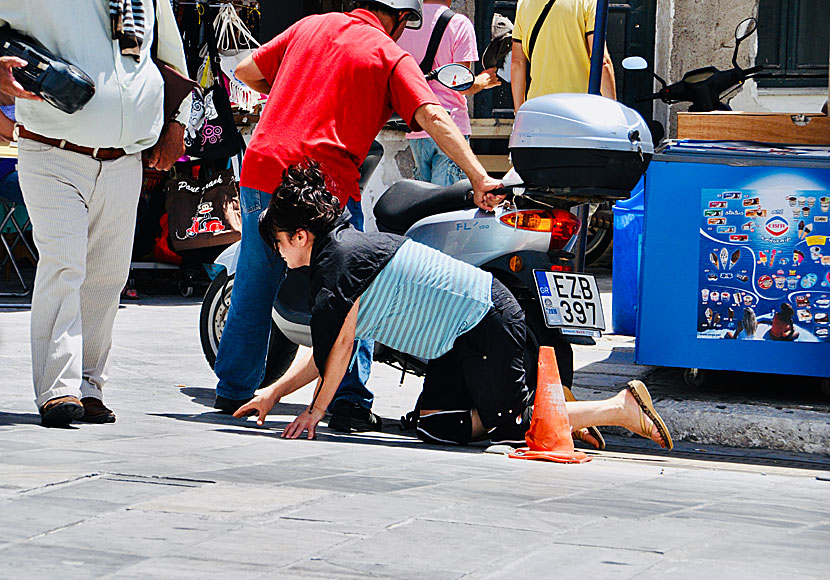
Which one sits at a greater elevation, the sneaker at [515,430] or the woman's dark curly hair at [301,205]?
the woman's dark curly hair at [301,205]

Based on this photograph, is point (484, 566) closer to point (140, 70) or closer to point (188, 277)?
point (140, 70)

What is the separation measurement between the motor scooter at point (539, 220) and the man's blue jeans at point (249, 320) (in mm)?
142

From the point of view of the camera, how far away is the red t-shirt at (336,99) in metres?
4.70

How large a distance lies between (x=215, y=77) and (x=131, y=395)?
160 inches

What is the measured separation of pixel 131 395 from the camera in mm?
5395

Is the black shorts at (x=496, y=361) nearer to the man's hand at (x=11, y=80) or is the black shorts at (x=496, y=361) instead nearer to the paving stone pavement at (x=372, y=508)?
the paving stone pavement at (x=372, y=508)

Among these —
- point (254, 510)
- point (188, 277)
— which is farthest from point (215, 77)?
point (254, 510)

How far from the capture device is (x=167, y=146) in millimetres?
4801

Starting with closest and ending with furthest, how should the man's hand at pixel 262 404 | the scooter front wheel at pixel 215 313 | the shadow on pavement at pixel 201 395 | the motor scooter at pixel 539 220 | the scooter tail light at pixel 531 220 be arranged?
the motor scooter at pixel 539 220 < the man's hand at pixel 262 404 < the scooter tail light at pixel 531 220 < the shadow on pavement at pixel 201 395 < the scooter front wheel at pixel 215 313

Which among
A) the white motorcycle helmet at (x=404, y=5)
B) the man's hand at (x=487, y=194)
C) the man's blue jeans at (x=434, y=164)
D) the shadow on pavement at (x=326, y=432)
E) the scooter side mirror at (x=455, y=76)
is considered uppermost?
the white motorcycle helmet at (x=404, y=5)

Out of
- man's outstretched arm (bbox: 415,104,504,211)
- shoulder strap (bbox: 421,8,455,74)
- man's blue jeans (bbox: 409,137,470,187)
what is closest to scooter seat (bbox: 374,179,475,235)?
man's outstretched arm (bbox: 415,104,504,211)

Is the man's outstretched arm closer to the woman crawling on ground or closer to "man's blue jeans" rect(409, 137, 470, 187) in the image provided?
the woman crawling on ground

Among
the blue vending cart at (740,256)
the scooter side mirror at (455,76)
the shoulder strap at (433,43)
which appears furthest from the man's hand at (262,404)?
the shoulder strap at (433,43)

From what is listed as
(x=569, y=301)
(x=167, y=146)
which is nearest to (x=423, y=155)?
(x=167, y=146)
